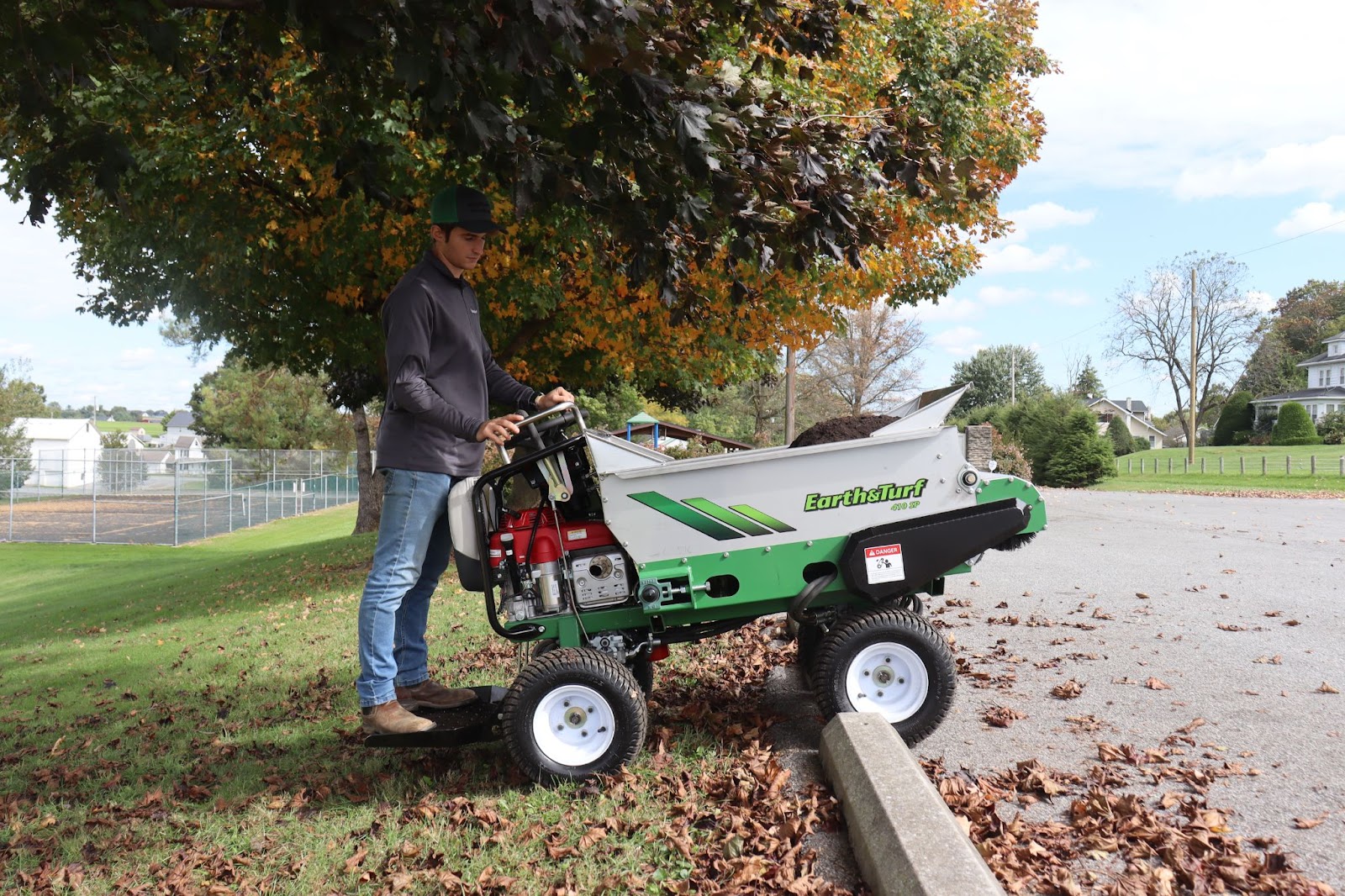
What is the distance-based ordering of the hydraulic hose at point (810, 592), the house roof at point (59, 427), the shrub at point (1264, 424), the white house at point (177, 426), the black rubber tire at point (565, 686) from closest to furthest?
the black rubber tire at point (565, 686), the hydraulic hose at point (810, 592), the shrub at point (1264, 424), the house roof at point (59, 427), the white house at point (177, 426)

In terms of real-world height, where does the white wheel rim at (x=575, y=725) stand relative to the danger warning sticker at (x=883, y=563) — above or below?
below

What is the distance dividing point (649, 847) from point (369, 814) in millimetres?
1181

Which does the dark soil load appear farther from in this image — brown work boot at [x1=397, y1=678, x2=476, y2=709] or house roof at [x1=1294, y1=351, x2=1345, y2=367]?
house roof at [x1=1294, y1=351, x2=1345, y2=367]

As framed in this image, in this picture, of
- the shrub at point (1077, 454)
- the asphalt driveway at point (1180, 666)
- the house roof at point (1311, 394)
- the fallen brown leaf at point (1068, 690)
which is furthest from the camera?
the house roof at point (1311, 394)

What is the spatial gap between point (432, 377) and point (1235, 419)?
68189 millimetres

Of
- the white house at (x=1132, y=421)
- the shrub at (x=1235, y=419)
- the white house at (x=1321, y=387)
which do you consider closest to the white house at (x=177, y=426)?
the white house at (x=1132, y=421)

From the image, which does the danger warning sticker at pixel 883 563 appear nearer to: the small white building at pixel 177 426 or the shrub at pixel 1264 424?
the shrub at pixel 1264 424

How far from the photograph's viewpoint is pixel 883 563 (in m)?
4.20

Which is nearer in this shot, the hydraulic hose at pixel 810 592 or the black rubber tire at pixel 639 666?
the hydraulic hose at pixel 810 592

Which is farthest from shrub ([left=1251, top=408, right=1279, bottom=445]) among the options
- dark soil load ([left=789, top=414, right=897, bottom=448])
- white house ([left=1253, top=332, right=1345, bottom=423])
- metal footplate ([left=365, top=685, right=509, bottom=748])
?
metal footplate ([left=365, top=685, right=509, bottom=748])

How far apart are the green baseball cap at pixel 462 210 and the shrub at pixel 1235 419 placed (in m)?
67.2

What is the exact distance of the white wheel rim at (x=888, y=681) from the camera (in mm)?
4258

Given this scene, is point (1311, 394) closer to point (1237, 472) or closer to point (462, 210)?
point (1237, 472)

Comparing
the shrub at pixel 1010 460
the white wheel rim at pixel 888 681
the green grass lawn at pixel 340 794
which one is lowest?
the green grass lawn at pixel 340 794
